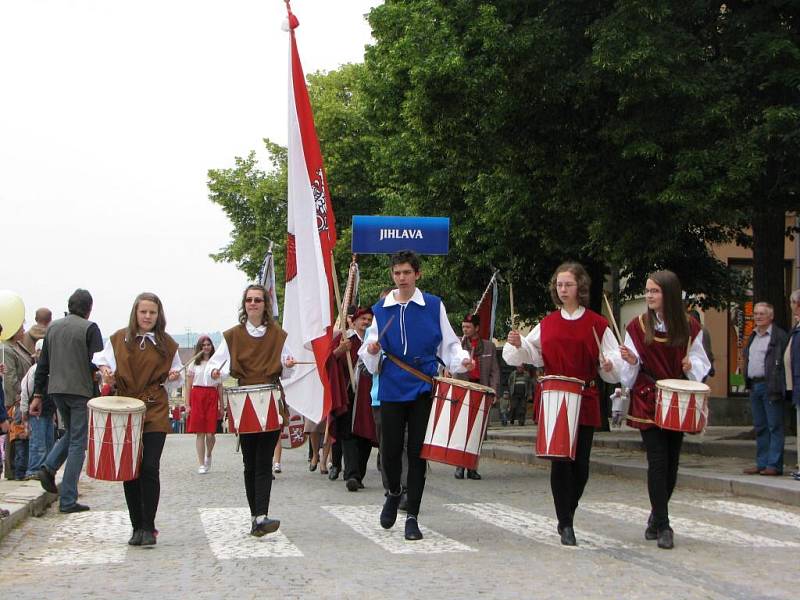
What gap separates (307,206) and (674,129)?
17.9 ft

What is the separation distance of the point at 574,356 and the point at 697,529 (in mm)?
2118

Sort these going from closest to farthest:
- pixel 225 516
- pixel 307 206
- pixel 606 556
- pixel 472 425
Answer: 1. pixel 606 556
2. pixel 472 425
3. pixel 225 516
4. pixel 307 206

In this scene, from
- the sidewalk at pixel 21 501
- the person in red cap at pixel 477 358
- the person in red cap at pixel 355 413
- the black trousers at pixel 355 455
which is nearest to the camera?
the sidewalk at pixel 21 501

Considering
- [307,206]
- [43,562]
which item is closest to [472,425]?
[43,562]

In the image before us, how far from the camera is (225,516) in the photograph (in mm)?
10727

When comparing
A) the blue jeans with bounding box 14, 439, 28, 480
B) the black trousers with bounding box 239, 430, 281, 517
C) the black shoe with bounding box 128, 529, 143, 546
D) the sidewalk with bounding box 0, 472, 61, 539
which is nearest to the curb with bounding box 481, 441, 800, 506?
the black trousers with bounding box 239, 430, 281, 517

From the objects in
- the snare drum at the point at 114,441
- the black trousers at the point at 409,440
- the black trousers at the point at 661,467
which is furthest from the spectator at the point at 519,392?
the snare drum at the point at 114,441

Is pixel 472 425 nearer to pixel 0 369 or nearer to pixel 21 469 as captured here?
pixel 0 369

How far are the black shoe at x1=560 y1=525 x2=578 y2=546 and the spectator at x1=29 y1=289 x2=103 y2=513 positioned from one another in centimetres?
487

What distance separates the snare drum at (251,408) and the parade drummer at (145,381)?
461 mm

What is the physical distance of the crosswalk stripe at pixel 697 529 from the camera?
8.80 meters

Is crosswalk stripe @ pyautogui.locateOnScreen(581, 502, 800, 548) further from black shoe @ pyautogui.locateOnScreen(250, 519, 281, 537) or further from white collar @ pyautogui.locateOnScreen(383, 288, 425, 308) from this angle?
black shoe @ pyautogui.locateOnScreen(250, 519, 281, 537)

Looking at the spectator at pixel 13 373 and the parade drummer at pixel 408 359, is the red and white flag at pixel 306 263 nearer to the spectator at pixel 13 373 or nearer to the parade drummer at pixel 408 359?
the parade drummer at pixel 408 359

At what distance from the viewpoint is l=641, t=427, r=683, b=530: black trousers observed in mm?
8492
